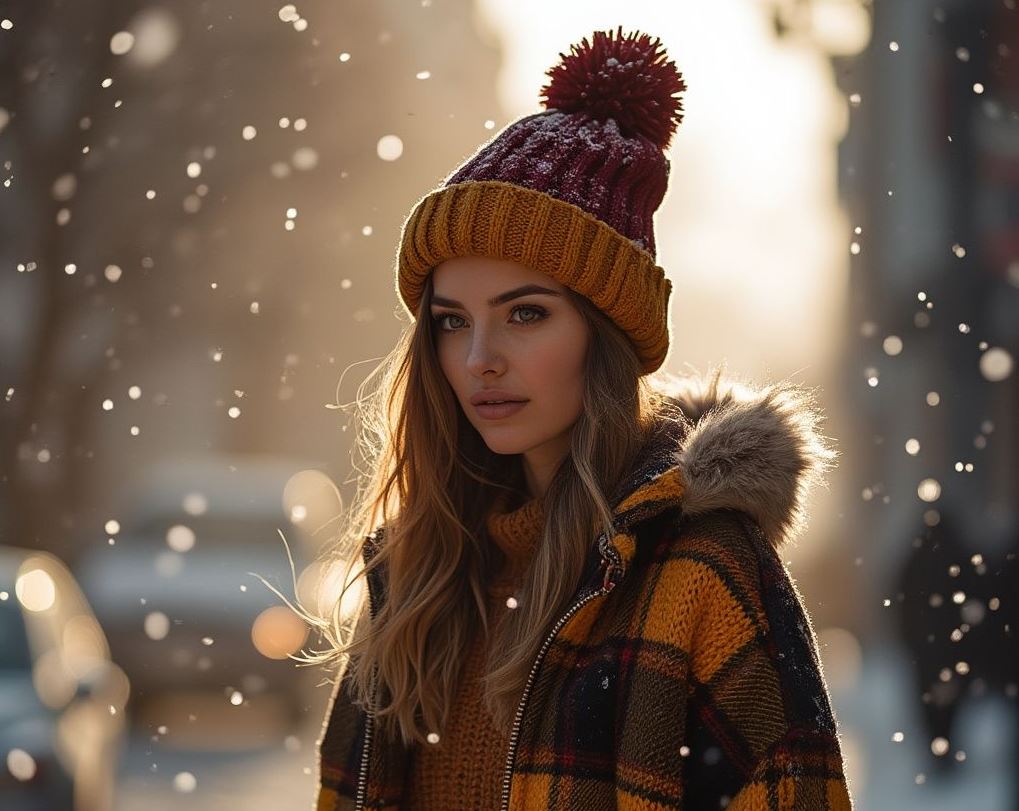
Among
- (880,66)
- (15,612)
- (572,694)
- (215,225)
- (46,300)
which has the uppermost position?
(880,66)

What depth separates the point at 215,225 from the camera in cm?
403

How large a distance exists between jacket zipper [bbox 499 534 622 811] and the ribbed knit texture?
0.43 metres

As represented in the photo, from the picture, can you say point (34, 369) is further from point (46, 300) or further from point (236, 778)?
point (236, 778)

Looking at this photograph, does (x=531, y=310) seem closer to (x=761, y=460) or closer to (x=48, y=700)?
(x=761, y=460)

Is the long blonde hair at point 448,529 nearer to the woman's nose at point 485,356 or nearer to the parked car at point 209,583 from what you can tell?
the woman's nose at point 485,356

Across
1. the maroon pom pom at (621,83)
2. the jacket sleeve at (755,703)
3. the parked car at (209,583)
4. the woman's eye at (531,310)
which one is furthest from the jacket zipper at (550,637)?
the parked car at (209,583)

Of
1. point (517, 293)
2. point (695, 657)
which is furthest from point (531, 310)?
point (695, 657)

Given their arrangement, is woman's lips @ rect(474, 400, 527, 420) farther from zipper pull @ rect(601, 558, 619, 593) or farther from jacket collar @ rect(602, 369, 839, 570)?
zipper pull @ rect(601, 558, 619, 593)

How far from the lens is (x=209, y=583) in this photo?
24.3ft

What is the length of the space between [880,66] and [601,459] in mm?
1810

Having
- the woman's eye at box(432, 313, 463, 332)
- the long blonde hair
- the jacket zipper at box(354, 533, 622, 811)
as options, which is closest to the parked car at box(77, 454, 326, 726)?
the long blonde hair

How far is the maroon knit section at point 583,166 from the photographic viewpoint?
7.70ft

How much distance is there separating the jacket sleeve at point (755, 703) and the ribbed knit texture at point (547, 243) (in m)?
0.47

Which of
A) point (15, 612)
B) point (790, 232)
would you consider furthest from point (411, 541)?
point (15, 612)
